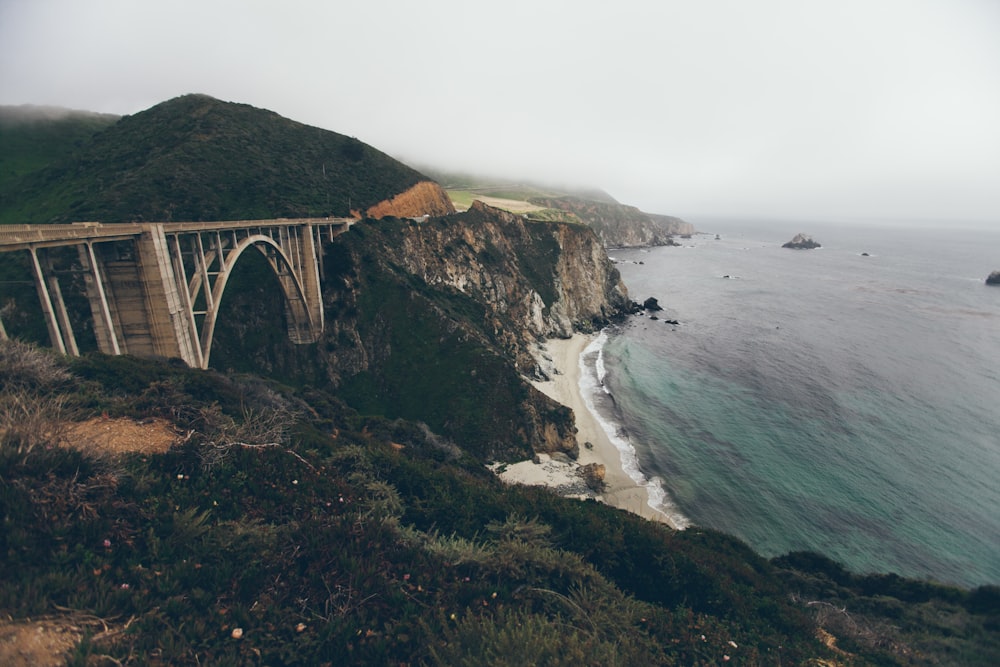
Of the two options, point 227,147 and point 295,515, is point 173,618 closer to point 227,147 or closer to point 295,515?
point 295,515

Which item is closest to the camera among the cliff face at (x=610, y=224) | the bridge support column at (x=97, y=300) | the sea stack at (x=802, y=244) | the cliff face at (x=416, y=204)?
the bridge support column at (x=97, y=300)

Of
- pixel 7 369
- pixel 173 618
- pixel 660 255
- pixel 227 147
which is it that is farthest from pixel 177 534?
pixel 660 255

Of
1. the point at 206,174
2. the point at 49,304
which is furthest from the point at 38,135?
the point at 49,304

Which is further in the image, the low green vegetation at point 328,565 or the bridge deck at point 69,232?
the bridge deck at point 69,232

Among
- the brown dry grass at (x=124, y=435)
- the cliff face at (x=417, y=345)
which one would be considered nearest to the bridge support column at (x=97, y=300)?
the brown dry grass at (x=124, y=435)

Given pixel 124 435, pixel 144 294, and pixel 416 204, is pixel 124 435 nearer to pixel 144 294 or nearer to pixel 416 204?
pixel 144 294

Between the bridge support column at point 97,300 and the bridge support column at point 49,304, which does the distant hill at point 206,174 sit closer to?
the bridge support column at point 97,300
